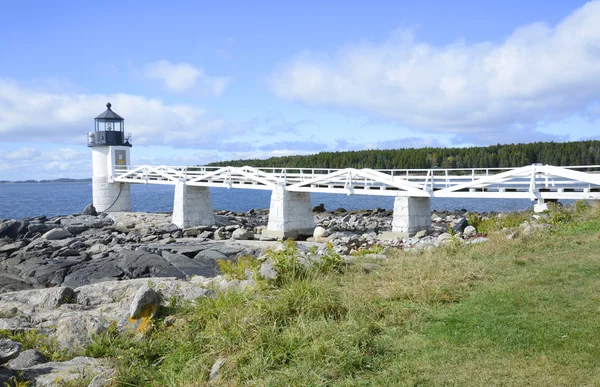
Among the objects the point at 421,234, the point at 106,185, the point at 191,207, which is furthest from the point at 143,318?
the point at 106,185

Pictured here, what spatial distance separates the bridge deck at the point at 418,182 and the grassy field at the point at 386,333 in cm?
1159

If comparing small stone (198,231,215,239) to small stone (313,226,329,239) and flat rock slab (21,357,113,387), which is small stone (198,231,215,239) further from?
flat rock slab (21,357,113,387)

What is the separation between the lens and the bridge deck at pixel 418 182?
19.4 metres

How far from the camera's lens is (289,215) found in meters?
26.8

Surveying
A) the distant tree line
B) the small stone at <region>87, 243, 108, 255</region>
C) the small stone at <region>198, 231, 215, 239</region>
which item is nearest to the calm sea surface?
the distant tree line

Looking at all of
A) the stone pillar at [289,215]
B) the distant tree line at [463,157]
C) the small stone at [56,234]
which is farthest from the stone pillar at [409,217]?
the distant tree line at [463,157]

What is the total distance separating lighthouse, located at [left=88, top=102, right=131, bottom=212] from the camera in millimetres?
40594

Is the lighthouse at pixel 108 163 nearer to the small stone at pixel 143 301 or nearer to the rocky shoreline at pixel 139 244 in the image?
the rocky shoreline at pixel 139 244

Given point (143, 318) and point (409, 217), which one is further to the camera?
point (409, 217)

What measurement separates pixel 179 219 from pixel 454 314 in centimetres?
2677

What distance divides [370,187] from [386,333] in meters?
18.6

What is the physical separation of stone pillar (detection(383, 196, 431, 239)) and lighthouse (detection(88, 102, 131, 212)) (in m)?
24.6

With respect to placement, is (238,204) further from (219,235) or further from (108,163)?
(219,235)

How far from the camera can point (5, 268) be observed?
21031mm
